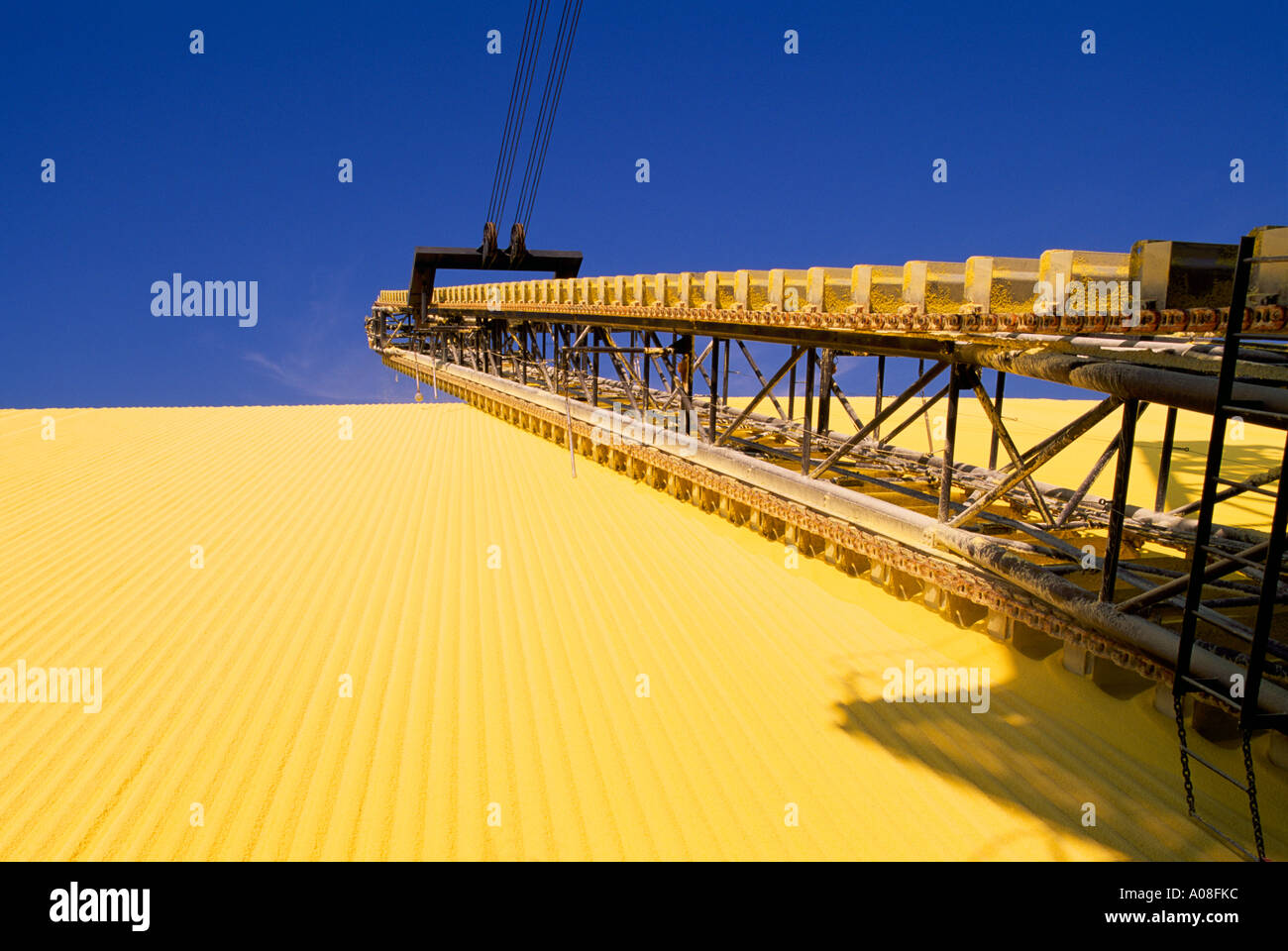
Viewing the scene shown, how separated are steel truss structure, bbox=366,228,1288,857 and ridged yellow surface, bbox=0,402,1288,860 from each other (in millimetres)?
546

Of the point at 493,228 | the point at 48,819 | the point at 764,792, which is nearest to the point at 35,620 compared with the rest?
the point at 48,819

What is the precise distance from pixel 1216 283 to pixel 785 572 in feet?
16.4

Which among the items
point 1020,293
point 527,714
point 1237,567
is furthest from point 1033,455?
point 527,714

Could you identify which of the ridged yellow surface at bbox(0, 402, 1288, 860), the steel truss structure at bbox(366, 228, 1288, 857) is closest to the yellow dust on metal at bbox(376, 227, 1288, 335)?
the steel truss structure at bbox(366, 228, 1288, 857)

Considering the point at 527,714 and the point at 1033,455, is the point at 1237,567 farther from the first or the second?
the point at 527,714

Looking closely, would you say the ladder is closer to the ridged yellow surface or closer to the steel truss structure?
the steel truss structure

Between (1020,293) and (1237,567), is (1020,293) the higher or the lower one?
the higher one

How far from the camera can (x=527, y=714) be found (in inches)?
218

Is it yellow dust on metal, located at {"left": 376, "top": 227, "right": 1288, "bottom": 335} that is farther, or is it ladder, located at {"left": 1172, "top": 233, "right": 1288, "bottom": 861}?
yellow dust on metal, located at {"left": 376, "top": 227, "right": 1288, "bottom": 335}

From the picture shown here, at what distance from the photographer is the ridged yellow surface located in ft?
14.4

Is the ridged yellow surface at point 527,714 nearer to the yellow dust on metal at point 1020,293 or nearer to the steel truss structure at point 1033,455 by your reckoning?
the steel truss structure at point 1033,455

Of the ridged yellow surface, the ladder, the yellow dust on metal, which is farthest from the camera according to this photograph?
the ridged yellow surface

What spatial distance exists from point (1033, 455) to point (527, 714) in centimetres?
429

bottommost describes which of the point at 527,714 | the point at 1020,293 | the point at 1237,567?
the point at 527,714
